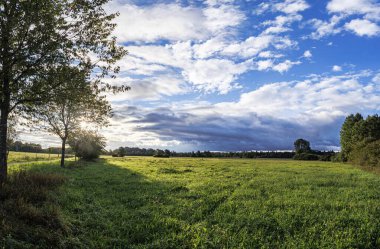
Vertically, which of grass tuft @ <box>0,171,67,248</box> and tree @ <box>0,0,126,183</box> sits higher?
tree @ <box>0,0,126,183</box>

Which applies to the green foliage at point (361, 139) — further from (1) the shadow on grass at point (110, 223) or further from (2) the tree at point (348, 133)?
(1) the shadow on grass at point (110, 223)

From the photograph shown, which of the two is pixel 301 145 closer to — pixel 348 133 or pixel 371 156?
pixel 348 133

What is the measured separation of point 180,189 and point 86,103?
916 centimetres

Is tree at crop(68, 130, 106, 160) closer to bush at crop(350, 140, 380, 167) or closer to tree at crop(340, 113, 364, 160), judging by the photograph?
bush at crop(350, 140, 380, 167)

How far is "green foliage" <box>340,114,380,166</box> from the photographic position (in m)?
60.5

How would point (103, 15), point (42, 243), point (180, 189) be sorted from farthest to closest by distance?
point (180, 189) → point (103, 15) → point (42, 243)

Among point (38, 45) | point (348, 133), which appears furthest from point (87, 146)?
point (348, 133)

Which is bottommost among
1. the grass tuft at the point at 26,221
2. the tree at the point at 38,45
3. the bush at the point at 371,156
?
the grass tuft at the point at 26,221

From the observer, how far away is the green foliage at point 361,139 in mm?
60481

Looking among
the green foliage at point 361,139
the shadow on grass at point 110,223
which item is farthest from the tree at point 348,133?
the shadow on grass at point 110,223

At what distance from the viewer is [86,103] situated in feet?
71.2

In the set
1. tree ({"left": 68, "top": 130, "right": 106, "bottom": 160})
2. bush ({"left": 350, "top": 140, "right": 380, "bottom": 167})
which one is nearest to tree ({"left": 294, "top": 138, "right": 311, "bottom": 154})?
bush ({"left": 350, "top": 140, "right": 380, "bottom": 167})

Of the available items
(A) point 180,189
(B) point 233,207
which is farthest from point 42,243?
(A) point 180,189

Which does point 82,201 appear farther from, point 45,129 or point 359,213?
point 45,129
